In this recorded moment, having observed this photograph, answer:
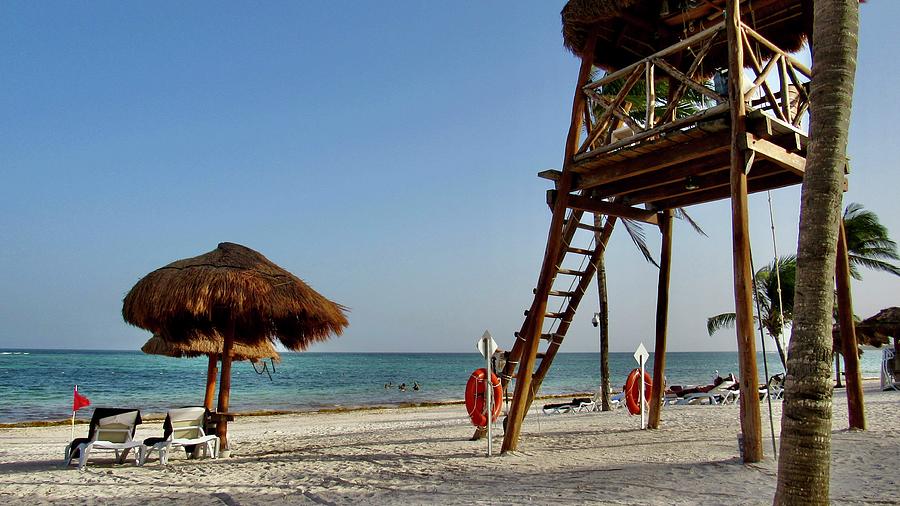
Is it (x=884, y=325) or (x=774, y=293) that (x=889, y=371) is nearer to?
(x=884, y=325)

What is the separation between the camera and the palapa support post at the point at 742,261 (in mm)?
6125

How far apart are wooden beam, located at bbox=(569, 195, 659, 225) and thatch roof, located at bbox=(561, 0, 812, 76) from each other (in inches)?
85.2

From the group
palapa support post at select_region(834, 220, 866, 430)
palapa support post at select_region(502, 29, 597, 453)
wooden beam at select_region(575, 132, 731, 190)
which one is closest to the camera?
wooden beam at select_region(575, 132, 731, 190)

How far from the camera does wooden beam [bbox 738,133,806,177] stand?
6449mm

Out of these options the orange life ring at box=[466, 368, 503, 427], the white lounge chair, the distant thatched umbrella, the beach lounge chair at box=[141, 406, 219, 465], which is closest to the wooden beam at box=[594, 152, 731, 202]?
the orange life ring at box=[466, 368, 503, 427]

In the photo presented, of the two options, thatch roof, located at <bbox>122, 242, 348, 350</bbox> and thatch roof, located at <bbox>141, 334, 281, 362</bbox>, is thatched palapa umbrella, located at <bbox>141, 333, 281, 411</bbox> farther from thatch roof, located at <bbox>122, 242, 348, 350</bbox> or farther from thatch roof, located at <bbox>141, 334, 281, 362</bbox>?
thatch roof, located at <bbox>122, 242, 348, 350</bbox>

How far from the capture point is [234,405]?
1298 inches

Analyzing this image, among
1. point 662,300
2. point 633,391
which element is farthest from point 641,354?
point 662,300

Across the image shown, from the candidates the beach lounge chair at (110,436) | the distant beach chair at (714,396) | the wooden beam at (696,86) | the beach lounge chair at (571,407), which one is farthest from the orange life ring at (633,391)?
the distant beach chair at (714,396)

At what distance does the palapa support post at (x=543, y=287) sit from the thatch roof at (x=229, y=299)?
3.51 m

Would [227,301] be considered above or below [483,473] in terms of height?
above

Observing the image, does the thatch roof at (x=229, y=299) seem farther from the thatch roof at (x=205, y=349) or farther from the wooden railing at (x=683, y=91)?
the wooden railing at (x=683, y=91)

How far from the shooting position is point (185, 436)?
9.22 meters

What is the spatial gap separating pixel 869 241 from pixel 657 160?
22.1 metres
